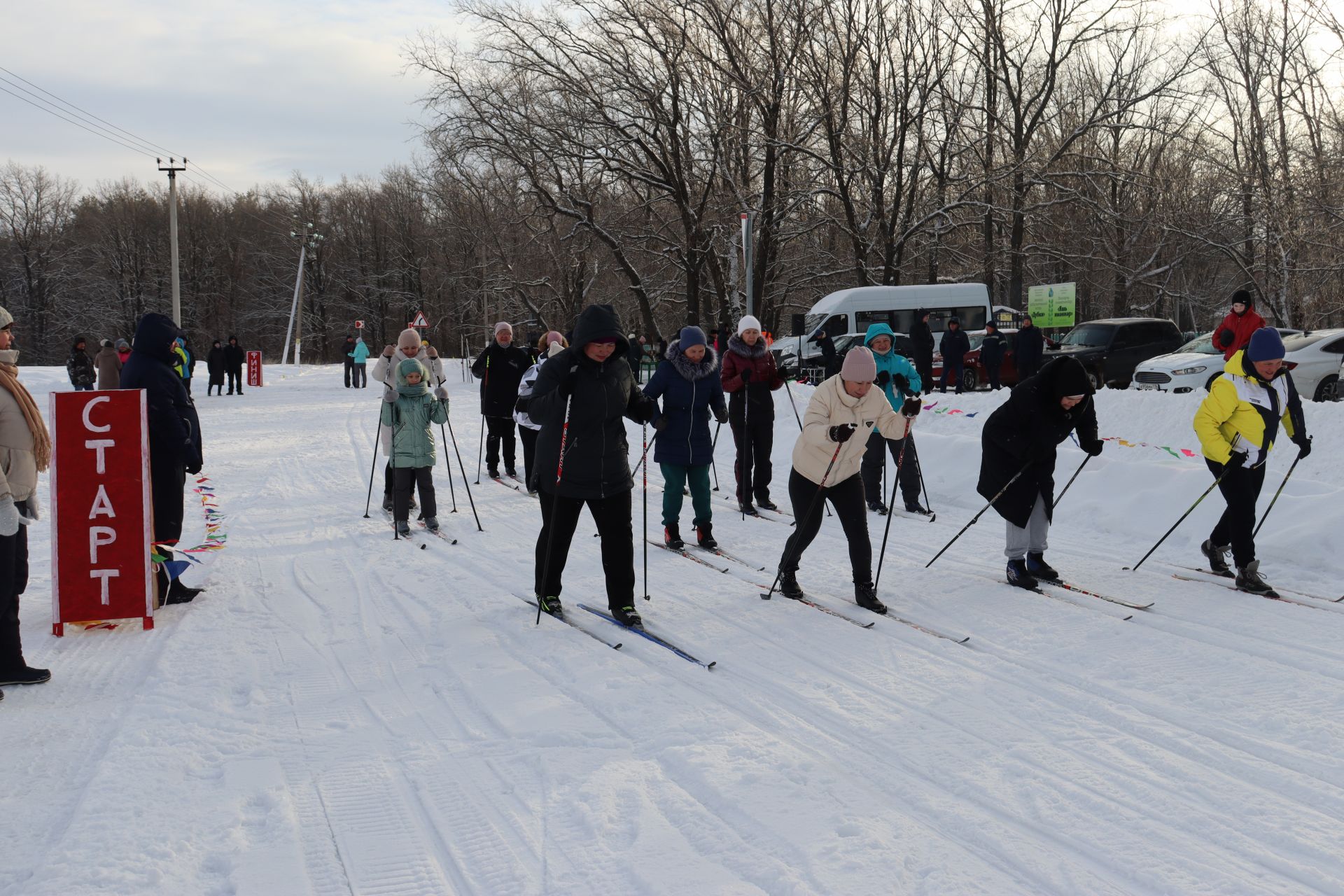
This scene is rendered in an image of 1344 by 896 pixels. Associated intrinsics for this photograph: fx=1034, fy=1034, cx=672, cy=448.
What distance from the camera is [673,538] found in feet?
27.7

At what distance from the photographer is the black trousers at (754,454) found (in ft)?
32.9

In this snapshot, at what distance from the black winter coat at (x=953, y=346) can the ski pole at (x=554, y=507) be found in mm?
15087

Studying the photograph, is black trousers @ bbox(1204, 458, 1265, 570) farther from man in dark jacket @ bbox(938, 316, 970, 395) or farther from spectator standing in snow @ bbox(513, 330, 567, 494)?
man in dark jacket @ bbox(938, 316, 970, 395)

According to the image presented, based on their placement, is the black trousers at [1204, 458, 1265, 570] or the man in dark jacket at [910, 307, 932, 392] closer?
the black trousers at [1204, 458, 1265, 570]

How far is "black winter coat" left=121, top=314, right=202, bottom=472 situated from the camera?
659 cm

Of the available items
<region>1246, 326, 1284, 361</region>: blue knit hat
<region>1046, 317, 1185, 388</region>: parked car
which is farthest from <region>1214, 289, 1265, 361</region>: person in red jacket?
<region>1046, 317, 1185, 388</region>: parked car

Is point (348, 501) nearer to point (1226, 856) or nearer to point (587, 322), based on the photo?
point (587, 322)

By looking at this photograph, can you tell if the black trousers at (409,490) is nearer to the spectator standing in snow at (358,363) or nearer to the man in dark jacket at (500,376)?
the man in dark jacket at (500,376)

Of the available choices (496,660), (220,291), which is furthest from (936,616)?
(220,291)

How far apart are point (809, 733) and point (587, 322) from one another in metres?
2.72

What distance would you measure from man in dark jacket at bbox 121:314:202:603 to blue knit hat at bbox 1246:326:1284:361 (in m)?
6.95

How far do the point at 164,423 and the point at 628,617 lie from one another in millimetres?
3278

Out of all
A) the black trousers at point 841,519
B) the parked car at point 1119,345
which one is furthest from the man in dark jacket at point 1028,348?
the black trousers at point 841,519

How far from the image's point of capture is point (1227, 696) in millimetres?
4828
